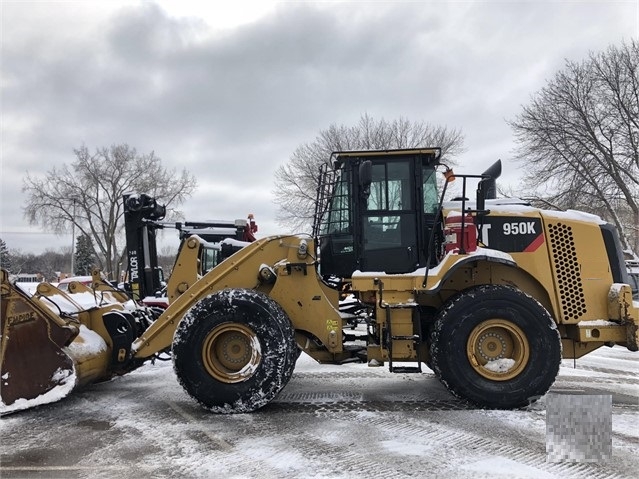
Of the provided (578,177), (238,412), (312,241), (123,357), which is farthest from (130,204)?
(578,177)

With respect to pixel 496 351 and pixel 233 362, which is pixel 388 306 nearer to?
pixel 496 351

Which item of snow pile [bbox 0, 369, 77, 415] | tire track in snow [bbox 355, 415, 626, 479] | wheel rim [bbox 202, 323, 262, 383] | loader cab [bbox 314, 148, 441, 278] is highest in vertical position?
loader cab [bbox 314, 148, 441, 278]

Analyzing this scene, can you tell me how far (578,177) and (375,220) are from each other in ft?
69.2

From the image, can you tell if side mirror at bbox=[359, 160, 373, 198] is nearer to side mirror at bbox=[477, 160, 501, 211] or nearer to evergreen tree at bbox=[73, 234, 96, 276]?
side mirror at bbox=[477, 160, 501, 211]

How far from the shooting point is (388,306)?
531 centimetres

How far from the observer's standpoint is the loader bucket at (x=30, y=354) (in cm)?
507

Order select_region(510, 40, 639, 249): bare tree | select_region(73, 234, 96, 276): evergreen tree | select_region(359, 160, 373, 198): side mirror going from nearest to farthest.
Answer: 1. select_region(359, 160, 373, 198): side mirror
2. select_region(510, 40, 639, 249): bare tree
3. select_region(73, 234, 96, 276): evergreen tree

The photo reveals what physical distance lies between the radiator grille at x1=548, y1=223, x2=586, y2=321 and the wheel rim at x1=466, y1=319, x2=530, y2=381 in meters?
0.70

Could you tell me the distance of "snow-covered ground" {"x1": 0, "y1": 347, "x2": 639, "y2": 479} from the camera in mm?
3754

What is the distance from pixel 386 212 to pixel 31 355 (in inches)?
159

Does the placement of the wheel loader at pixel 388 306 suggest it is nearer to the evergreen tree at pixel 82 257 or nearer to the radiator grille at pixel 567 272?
the radiator grille at pixel 567 272

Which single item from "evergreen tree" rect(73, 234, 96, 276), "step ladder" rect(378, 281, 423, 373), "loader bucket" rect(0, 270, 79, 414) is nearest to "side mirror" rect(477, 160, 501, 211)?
"step ladder" rect(378, 281, 423, 373)

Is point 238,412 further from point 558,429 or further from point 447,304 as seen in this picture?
point 558,429

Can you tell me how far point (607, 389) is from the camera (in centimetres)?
620
